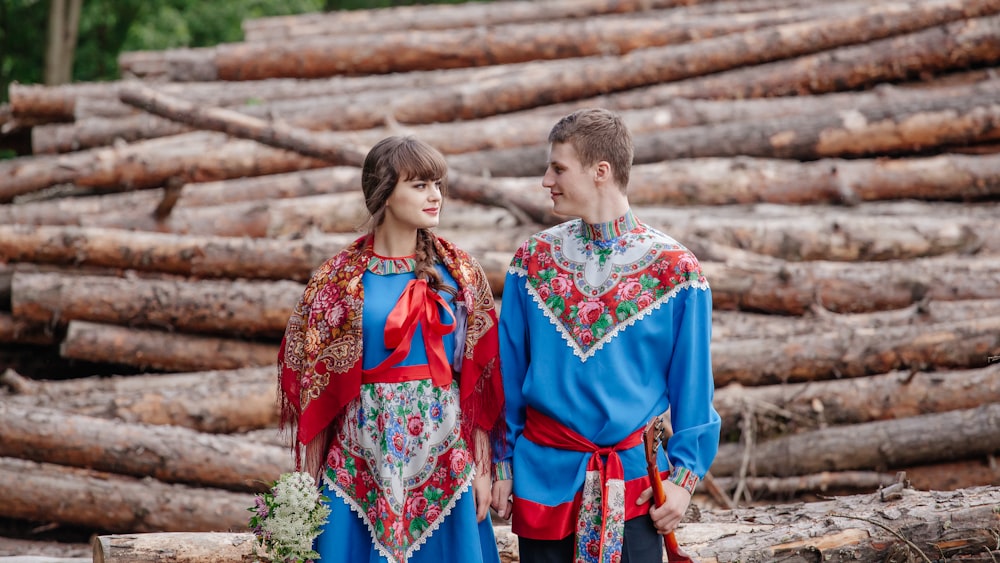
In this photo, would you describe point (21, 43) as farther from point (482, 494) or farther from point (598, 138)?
point (598, 138)

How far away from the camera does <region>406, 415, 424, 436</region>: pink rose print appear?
10.4ft

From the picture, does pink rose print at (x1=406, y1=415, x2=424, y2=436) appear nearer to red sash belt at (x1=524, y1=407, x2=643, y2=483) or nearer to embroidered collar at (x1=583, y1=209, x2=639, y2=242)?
red sash belt at (x1=524, y1=407, x2=643, y2=483)

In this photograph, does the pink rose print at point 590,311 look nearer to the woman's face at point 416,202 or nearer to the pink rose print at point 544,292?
the pink rose print at point 544,292

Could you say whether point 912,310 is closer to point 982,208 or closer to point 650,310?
point 982,208

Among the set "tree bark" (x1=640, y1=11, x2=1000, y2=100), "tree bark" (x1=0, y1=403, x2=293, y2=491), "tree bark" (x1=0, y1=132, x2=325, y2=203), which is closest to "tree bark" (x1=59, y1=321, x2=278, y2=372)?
"tree bark" (x1=0, y1=403, x2=293, y2=491)

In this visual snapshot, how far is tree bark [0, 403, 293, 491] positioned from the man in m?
2.86

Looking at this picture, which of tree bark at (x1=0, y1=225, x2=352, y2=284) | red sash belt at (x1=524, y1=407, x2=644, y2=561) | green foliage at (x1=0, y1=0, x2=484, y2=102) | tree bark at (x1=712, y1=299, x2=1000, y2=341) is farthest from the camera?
green foliage at (x1=0, y1=0, x2=484, y2=102)

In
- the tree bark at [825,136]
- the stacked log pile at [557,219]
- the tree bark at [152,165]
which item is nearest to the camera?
Answer: the stacked log pile at [557,219]

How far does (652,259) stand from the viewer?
306cm

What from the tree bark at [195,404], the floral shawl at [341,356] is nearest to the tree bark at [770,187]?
the tree bark at [195,404]

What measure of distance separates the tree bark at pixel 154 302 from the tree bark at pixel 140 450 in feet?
3.41

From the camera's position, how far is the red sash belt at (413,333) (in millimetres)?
3143

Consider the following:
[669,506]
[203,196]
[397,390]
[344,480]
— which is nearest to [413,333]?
[397,390]

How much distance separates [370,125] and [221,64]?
2.15m
